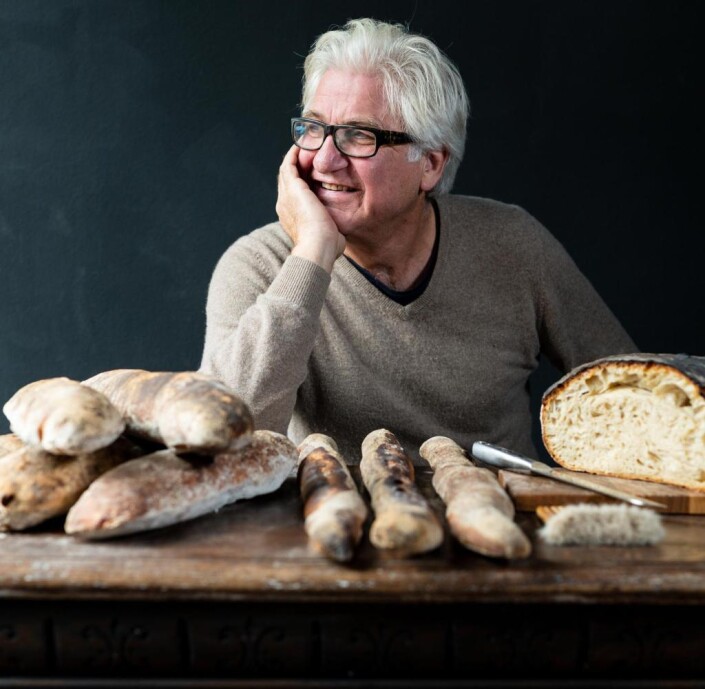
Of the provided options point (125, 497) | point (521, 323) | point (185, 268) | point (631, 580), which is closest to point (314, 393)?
point (521, 323)

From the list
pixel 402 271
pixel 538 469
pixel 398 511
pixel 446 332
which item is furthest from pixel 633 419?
pixel 402 271

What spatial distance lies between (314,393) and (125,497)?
1200mm

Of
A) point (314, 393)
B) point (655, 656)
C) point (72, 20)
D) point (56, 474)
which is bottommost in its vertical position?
point (314, 393)

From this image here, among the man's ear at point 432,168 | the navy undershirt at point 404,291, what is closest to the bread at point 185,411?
the navy undershirt at point 404,291

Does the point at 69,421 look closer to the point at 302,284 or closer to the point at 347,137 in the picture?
the point at 302,284

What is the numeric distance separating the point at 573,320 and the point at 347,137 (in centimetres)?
82

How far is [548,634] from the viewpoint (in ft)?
2.88

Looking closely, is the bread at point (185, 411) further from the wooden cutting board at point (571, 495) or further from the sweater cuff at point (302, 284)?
the sweater cuff at point (302, 284)

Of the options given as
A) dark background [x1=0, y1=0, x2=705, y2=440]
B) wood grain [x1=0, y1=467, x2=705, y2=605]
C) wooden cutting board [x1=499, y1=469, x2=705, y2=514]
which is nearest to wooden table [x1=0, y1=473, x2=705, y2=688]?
wood grain [x1=0, y1=467, x2=705, y2=605]

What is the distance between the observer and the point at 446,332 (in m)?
2.21

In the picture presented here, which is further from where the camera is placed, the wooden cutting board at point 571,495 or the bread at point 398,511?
the wooden cutting board at point 571,495

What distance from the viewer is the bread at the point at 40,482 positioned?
1002mm

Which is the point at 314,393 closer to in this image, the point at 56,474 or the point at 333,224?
the point at 333,224

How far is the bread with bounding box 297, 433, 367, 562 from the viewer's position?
90 centimetres
